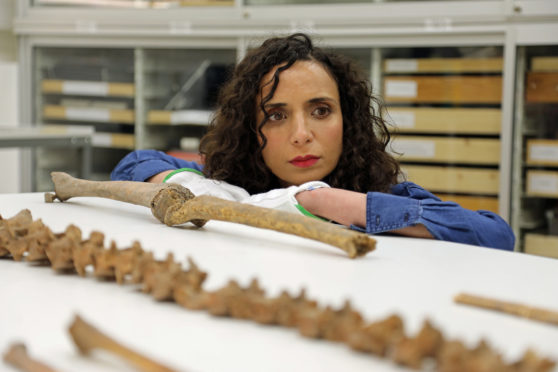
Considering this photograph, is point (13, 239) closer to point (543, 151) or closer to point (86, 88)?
point (543, 151)

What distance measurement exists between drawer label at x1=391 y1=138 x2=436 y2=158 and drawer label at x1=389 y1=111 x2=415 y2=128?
0.26ft

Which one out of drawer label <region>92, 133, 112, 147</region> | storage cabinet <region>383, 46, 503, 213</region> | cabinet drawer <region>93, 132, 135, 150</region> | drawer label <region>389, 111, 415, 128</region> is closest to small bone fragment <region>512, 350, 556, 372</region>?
storage cabinet <region>383, 46, 503, 213</region>

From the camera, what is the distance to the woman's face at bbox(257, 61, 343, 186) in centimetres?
148

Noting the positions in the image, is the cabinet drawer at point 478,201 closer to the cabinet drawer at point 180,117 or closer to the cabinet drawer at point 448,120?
the cabinet drawer at point 448,120

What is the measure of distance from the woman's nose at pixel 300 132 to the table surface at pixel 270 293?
0.35m

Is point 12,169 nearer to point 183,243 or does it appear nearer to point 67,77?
point 67,77

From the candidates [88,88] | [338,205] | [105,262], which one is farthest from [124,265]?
[88,88]

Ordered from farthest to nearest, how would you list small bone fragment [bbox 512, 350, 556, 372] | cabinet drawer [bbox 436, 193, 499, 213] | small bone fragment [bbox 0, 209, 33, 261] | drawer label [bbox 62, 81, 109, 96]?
drawer label [bbox 62, 81, 109, 96] < cabinet drawer [bbox 436, 193, 499, 213] < small bone fragment [bbox 0, 209, 33, 261] < small bone fragment [bbox 512, 350, 556, 372]

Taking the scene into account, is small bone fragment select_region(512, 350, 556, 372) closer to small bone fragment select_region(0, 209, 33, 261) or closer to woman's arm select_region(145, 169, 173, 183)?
small bone fragment select_region(0, 209, 33, 261)

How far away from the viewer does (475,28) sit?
121 inches

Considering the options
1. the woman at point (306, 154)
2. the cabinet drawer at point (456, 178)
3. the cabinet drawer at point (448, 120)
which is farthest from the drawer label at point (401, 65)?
the woman at point (306, 154)

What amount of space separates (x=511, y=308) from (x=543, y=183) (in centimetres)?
253

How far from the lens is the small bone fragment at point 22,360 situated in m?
0.54

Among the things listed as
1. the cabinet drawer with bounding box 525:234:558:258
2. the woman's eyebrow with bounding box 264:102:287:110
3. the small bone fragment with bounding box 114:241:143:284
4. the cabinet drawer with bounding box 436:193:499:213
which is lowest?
the cabinet drawer with bounding box 525:234:558:258
